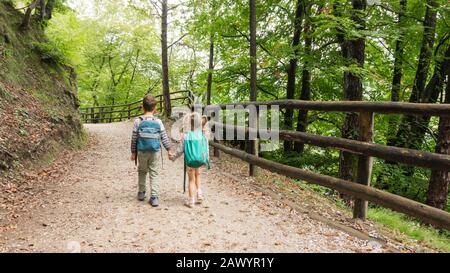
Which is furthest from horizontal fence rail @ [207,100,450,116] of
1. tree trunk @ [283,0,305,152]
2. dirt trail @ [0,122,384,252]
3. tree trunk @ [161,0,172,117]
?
tree trunk @ [161,0,172,117]

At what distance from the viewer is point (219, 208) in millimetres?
5629

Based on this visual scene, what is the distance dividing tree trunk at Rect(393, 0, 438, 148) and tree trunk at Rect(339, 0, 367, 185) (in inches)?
89.5

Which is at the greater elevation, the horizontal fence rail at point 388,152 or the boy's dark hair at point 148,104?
the boy's dark hair at point 148,104

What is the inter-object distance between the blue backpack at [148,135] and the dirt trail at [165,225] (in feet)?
3.08

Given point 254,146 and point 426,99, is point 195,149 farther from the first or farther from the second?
point 426,99

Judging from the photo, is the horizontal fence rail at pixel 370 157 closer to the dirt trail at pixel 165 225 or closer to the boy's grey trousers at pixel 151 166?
the dirt trail at pixel 165 225

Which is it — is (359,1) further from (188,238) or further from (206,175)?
(188,238)

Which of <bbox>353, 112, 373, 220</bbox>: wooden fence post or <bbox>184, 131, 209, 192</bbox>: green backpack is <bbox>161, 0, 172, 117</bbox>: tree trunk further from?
<bbox>353, 112, 373, 220</bbox>: wooden fence post

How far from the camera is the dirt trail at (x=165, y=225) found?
4.23 meters

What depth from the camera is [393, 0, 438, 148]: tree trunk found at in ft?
31.8

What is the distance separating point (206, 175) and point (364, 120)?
3944mm

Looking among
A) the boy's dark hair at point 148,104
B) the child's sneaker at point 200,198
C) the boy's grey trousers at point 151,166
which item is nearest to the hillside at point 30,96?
the boy's grey trousers at point 151,166
